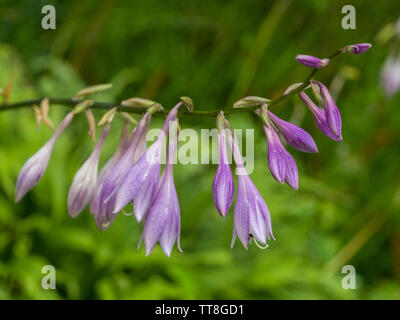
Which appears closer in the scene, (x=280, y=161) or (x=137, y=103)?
(x=280, y=161)

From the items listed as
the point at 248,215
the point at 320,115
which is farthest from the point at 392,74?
the point at 248,215

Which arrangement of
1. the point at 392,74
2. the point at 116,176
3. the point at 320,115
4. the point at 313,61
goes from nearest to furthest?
the point at 313,61, the point at 320,115, the point at 116,176, the point at 392,74

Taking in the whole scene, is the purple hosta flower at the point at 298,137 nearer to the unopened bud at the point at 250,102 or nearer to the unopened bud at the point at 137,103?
the unopened bud at the point at 250,102


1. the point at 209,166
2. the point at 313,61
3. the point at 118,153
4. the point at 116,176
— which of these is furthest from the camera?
the point at 209,166

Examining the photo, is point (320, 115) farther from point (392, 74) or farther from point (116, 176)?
point (392, 74)

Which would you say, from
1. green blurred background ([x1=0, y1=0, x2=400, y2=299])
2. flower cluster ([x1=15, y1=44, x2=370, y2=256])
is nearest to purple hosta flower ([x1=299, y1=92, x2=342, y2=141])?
flower cluster ([x1=15, y1=44, x2=370, y2=256])

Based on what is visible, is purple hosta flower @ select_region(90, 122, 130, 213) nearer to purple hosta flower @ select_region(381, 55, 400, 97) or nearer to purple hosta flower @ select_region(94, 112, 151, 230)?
purple hosta flower @ select_region(94, 112, 151, 230)
